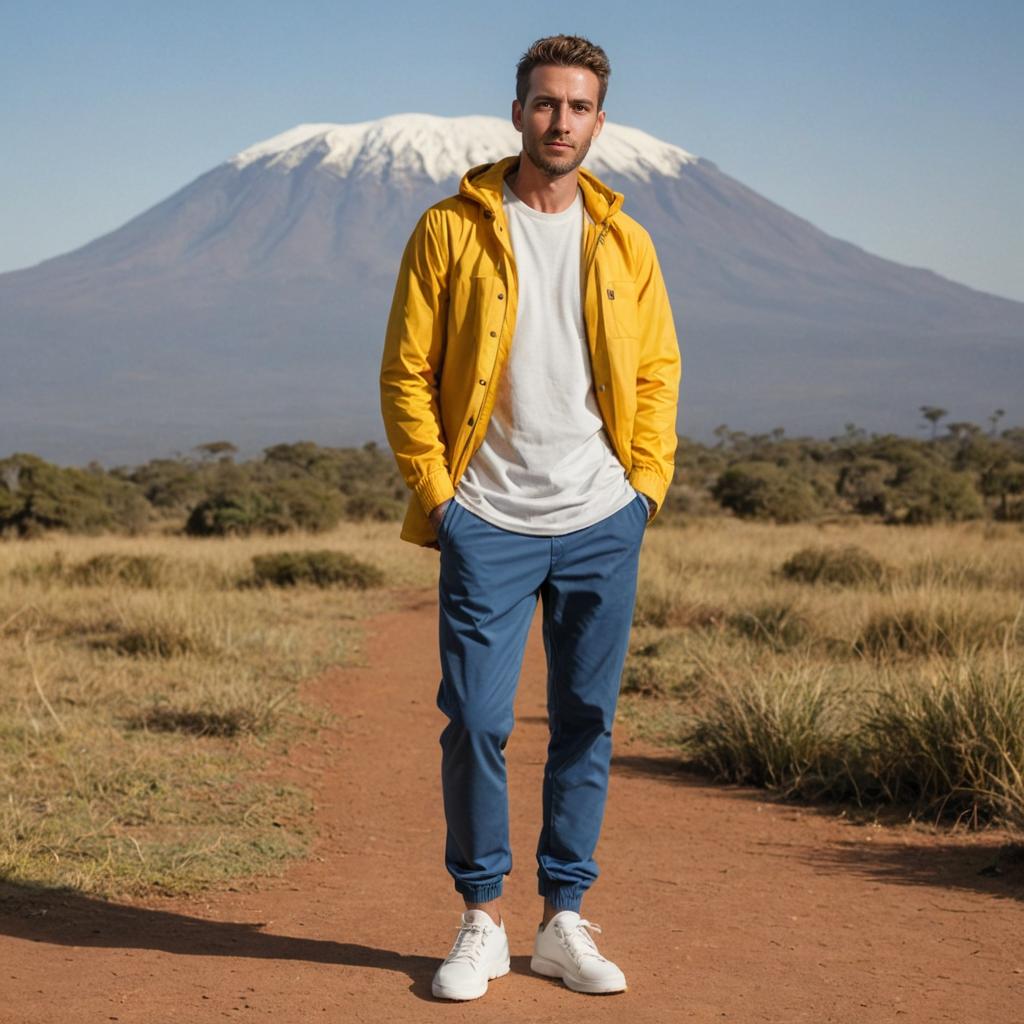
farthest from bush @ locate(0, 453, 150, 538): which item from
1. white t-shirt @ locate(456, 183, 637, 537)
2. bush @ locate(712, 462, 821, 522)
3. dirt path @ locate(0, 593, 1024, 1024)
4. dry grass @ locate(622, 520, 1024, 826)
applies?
white t-shirt @ locate(456, 183, 637, 537)

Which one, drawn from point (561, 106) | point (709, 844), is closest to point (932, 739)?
point (709, 844)

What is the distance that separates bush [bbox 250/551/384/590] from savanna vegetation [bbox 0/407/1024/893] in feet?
0.07

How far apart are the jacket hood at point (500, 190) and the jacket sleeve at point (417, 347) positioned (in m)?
0.11

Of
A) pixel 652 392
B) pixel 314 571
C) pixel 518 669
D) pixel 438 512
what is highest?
pixel 652 392

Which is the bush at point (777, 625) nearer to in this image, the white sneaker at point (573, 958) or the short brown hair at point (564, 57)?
the white sneaker at point (573, 958)

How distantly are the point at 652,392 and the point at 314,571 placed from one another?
9723mm

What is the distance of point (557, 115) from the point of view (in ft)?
11.8

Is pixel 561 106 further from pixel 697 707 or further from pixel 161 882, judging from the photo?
pixel 697 707

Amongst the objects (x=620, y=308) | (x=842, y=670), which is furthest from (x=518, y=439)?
(x=842, y=670)

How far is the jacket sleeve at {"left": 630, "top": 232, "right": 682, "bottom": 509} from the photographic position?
3.79m

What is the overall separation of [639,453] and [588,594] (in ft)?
1.22

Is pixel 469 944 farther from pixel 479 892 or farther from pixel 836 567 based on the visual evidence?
pixel 836 567

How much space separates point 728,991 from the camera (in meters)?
3.68

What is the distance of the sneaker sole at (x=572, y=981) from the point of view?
360cm
